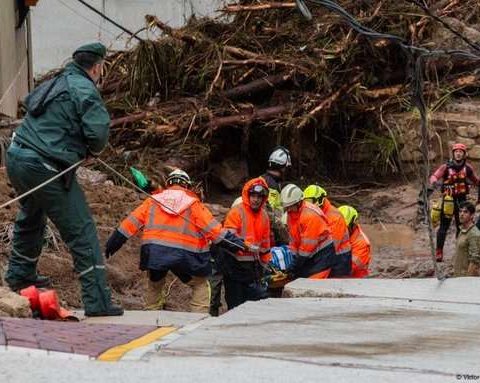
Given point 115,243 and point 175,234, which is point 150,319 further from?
point 115,243

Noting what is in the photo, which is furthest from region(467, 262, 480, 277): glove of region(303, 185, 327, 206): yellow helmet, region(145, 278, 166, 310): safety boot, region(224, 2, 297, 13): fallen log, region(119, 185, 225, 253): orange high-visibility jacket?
region(224, 2, 297, 13): fallen log

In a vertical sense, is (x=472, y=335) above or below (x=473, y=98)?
below

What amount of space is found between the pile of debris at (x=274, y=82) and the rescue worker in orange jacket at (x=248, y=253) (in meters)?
6.72

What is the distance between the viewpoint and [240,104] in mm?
16641

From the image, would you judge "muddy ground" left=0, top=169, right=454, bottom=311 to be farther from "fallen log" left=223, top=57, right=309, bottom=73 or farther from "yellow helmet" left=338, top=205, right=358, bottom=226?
"fallen log" left=223, top=57, right=309, bottom=73

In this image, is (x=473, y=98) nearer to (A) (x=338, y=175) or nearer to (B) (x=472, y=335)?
(A) (x=338, y=175)

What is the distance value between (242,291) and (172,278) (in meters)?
1.75

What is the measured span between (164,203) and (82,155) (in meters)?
1.75

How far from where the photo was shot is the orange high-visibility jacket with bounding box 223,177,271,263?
912cm

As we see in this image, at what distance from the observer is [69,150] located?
670 cm

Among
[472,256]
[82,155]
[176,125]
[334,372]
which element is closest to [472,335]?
[334,372]

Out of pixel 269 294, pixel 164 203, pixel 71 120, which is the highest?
pixel 71 120

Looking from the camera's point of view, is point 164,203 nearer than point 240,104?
Yes

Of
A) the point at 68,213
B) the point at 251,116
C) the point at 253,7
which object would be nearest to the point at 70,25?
the point at 253,7
